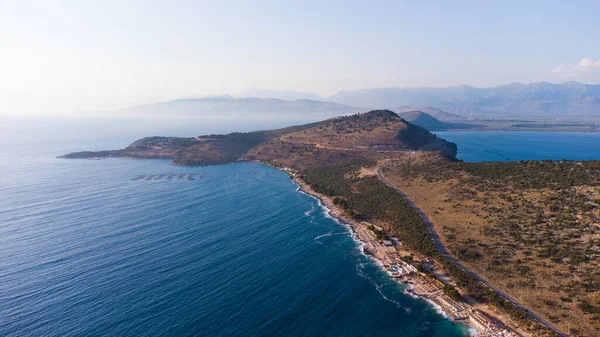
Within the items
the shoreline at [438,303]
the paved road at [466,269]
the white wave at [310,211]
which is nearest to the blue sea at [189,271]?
the white wave at [310,211]

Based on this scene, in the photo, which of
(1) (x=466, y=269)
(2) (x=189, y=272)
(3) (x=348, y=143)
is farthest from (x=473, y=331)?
(3) (x=348, y=143)

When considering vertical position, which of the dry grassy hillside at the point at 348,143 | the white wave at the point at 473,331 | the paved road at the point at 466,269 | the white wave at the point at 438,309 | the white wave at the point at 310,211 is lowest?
the white wave at the point at 473,331

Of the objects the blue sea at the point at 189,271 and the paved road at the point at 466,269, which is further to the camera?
the blue sea at the point at 189,271

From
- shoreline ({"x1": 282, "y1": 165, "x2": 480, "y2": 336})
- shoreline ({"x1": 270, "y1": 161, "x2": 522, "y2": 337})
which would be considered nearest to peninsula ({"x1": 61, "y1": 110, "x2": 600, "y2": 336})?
shoreline ({"x1": 270, "y1": 161, "x2": 522, "y2": 337})

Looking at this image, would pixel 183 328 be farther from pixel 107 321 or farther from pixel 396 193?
pixel 396 193

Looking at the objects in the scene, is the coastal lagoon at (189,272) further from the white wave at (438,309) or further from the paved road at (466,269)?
the paved road at (466,269)

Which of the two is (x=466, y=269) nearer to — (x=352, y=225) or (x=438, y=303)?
(x=438, y=303)
